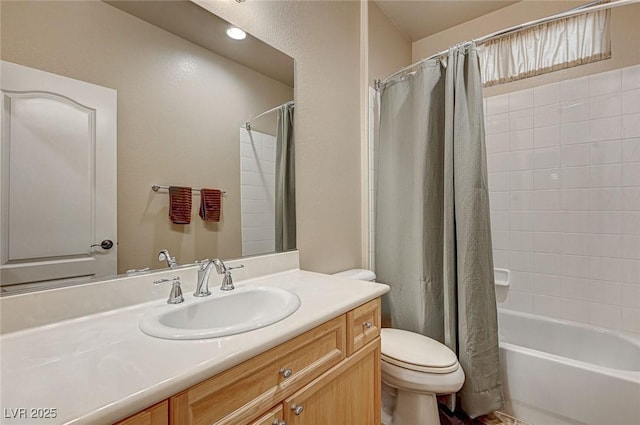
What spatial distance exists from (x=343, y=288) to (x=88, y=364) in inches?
31.8

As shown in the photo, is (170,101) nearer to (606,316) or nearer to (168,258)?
(168,258)

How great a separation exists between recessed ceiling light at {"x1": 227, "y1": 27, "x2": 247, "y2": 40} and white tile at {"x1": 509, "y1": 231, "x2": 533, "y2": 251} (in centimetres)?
217

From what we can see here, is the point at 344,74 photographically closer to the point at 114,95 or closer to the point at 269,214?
the point at 269,214

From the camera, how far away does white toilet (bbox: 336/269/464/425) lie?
140 cm

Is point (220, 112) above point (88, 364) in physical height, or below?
above

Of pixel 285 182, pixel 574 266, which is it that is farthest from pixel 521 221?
pixel 285 182

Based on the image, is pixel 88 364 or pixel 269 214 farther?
pixel 269 214

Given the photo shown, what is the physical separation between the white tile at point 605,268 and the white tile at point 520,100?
112 centimetres

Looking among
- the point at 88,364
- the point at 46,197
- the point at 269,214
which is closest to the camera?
the point at 88,364

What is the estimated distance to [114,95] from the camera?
100cm

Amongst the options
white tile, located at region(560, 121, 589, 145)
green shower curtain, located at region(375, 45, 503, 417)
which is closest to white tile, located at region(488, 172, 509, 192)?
white tile, located at region(560, 121, 589, 145)

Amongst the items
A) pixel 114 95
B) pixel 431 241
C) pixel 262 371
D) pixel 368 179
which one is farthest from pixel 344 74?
pixel 262 371

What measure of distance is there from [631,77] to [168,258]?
271 centimetres

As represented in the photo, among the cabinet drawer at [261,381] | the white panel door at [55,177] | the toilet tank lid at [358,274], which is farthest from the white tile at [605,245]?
the white panel door at [55,177]
